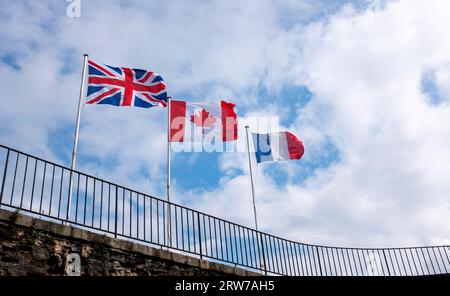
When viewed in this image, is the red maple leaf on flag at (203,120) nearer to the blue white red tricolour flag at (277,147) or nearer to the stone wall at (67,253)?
the blue white red tricolour flag at (277,147)

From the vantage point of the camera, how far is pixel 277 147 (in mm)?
15211

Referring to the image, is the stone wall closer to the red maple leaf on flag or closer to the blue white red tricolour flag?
the red maple leaf on flag

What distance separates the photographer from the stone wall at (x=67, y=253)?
624 cm

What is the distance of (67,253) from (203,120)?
7355mm

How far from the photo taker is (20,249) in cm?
629

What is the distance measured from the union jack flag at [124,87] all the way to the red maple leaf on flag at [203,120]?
54.6 inches

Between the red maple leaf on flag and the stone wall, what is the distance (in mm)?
5548

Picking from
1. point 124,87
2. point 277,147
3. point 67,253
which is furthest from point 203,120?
point 67,253

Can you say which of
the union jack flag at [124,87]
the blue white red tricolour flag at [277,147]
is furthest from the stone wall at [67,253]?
the blue white red tricolour flag at [277,147]

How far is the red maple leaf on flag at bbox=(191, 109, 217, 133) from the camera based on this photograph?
13.4 m

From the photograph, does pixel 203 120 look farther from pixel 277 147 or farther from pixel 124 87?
pixel 277 147
